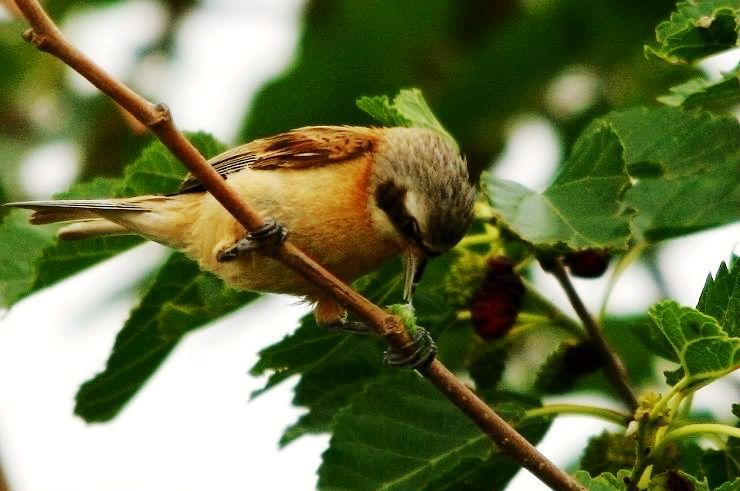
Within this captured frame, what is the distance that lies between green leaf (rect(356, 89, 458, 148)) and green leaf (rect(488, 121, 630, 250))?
350mm

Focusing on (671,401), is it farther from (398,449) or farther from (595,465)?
(398,449)

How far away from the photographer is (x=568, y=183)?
4242 millimetres

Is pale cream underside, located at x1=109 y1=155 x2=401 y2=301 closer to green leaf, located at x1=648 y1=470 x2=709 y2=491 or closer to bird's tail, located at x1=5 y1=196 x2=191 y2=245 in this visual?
bird's tail, located at x1=5 y1=196 x2=191 y2=245

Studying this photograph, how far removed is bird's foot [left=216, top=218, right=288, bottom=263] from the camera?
3687 millimetres

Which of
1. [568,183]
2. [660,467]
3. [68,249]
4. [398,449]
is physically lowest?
[660,467]

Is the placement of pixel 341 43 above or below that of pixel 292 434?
above

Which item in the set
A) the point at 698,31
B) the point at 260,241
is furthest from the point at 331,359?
the point at 698,31

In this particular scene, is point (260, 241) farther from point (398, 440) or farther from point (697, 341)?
point (697, 341)

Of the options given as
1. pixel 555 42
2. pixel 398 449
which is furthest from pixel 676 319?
pixel 555 42

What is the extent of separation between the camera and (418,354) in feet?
13.1

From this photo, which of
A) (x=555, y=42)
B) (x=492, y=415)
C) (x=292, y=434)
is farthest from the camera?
(x=555, y=42)

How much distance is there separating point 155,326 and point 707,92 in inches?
86.7

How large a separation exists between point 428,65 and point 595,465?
413 cm

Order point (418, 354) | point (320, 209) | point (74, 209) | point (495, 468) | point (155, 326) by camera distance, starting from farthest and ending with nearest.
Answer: point (74, 209), point (320, 209), point (155, 326), point (495, 468), point (418, 354)
